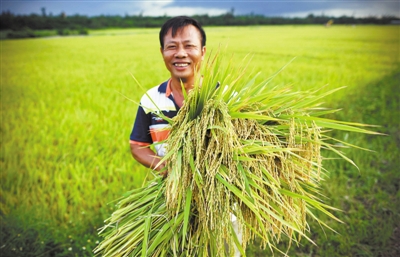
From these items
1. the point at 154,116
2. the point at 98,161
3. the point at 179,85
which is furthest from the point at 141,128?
the point at 98,161

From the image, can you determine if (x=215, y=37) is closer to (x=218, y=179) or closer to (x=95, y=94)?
(x=95, y=94)

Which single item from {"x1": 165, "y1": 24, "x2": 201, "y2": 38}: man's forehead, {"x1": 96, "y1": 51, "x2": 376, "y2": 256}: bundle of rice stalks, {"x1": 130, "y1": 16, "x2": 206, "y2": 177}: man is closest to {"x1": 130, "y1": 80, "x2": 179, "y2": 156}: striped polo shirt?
{"x1": 130, "y1": 16, "x2": 206, "y2": 177}: man

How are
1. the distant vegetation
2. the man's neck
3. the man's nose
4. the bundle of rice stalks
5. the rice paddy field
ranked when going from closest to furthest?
the bundle of rice stalks → the man's nose → the man's neck → the rice paddy field → the distant vegetation

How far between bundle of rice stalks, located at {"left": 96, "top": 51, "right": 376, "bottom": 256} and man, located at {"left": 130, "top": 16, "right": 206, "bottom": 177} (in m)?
0.27

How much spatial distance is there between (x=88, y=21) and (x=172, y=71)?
38.2 ft

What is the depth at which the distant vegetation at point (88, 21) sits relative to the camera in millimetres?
6703

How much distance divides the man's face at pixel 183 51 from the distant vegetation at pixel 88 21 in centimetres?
515

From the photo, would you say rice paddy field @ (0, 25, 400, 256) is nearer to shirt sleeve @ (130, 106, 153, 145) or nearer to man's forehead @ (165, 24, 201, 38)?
man's forehead @ (165, 24, 201, 38)

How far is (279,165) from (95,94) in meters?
4.29

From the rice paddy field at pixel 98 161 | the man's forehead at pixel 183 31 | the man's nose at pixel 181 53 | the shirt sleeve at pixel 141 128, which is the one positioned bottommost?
the rice paddy field at pixel 98 161

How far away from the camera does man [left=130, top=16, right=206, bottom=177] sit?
1.50m

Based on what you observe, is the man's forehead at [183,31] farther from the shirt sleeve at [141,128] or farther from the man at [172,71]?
the shirt sleeve at [141,128]

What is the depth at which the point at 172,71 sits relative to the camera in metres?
1.56

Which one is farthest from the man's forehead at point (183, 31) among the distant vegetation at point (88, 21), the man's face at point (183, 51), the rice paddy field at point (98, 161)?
the distant vegetation at point (88, 21)
